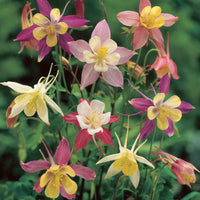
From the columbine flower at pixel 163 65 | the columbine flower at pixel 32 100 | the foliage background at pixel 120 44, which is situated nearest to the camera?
the columbine flower at pixel 32 100

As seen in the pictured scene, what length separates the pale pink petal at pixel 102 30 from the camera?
550mm

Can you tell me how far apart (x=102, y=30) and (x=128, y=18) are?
0.16 ft

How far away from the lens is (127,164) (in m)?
0.53

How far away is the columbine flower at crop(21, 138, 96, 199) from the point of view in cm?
54

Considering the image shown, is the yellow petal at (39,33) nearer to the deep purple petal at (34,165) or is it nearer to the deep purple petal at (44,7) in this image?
the deep purple petal at (44,7)

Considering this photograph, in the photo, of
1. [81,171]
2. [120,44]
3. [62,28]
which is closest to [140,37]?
[62,28]

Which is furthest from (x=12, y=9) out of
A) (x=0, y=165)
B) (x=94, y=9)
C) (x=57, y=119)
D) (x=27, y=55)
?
(x=57, y=119)

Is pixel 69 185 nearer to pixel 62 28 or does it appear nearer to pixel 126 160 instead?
pixel 126 160

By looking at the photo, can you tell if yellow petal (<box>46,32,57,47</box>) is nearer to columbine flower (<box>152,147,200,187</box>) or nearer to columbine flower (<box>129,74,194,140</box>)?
columbine flower (<box>129,74,194,140</box>)

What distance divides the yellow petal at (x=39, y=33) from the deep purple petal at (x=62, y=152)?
18cm

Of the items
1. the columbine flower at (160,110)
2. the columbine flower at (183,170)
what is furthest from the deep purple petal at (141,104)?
the columbine flower at (183,170)

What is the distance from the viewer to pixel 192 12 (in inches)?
109

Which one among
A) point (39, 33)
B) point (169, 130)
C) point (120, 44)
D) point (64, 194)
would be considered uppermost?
point (39, 33)

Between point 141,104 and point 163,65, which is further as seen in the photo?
point 163,65
